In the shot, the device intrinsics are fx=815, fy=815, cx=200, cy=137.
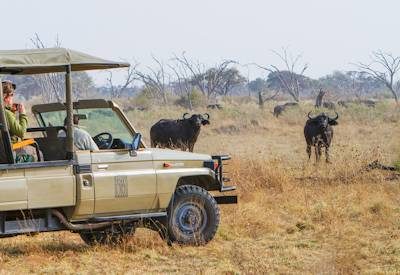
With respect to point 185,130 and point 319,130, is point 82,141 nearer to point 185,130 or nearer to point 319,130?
point 319,130

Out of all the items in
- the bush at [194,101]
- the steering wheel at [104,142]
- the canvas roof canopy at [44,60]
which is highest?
the canvas roof canopy at [44,60]

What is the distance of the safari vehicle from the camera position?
7801mm

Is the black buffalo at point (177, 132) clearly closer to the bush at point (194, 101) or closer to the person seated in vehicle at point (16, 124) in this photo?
the person seated in vehicle at point (16, 124)

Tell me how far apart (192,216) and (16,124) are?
7.27 feet

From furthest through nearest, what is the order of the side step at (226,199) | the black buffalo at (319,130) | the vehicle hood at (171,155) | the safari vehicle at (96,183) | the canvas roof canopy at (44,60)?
the black buffalo at (319,130)
the side step at (226,199)
the vehicle hood at (171,155)
the safari vehicle at (96,183)
the canvas roof canopy at (44,60)

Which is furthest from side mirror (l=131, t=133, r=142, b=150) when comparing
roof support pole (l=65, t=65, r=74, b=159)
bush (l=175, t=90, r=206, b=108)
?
bush (l=175, t=90, r=206, b=108)

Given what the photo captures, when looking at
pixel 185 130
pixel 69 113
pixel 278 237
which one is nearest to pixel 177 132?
pixel 185 130

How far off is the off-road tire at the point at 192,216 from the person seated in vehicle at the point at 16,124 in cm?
165

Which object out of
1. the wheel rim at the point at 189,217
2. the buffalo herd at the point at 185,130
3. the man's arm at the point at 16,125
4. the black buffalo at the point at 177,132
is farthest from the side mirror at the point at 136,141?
the black buffalo at the point at 177,132

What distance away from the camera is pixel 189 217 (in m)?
8.92

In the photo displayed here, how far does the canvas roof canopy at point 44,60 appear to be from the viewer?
7.65m

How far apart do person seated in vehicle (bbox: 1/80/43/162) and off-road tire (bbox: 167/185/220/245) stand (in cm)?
165

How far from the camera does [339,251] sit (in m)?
8.64

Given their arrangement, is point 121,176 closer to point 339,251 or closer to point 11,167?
point 11,167
